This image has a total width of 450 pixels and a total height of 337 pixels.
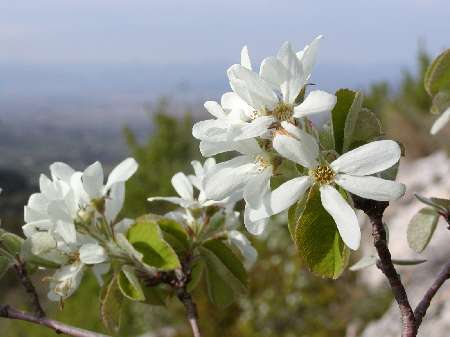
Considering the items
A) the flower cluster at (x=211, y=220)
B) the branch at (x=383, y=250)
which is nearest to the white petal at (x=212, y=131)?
the branch at (x=383, y=250)

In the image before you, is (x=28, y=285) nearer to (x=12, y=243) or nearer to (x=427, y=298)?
(x=12, y=243)

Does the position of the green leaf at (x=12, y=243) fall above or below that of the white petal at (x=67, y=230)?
below

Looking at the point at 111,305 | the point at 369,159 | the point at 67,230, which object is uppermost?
the point at 369,159

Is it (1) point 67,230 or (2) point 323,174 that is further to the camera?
(1) point 67,230

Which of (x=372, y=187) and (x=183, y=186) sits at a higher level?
(x=372, y=187)

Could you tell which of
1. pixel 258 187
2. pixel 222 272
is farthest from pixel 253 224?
pixel 222 272

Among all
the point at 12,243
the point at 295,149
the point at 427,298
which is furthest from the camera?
the point at 12,243

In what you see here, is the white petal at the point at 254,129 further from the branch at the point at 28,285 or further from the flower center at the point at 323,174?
the branch at the point at 28,285
